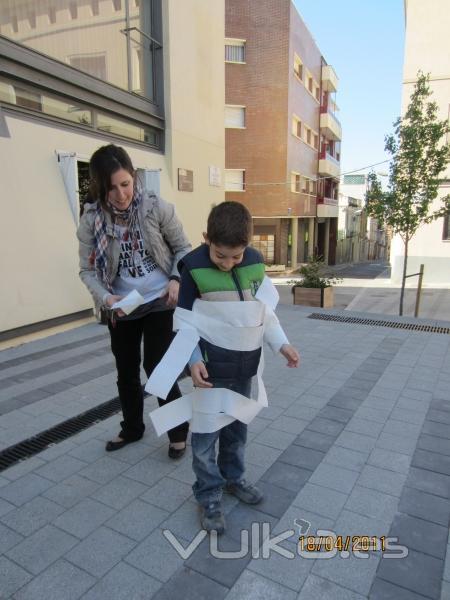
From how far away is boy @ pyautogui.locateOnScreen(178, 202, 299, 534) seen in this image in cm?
196

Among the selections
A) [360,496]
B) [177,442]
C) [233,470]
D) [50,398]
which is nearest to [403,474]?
[360,496]

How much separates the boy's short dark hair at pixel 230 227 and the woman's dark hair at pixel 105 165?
747mm

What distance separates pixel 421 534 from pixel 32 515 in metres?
1.98

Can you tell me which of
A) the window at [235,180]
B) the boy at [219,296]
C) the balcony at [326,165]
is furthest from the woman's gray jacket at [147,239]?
the balcony at [326,165]

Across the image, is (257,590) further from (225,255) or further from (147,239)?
(147,239)

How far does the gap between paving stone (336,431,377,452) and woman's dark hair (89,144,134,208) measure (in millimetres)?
2249

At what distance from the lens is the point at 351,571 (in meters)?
1.98

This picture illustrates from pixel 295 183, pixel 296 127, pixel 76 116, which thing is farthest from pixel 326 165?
pixel 76 116

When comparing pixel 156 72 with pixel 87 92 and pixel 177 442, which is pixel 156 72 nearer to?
pixel 87 92

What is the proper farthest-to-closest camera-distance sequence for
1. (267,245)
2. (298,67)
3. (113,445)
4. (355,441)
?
(267,245) → (298,67) → (355,441) → (113,445)

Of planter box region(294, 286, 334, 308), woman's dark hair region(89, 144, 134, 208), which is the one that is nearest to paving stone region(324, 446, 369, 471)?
woman's dark hair region(89, 144, 134, 208)

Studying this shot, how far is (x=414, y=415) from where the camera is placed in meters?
3.57

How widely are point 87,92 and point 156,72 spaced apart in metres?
2.12

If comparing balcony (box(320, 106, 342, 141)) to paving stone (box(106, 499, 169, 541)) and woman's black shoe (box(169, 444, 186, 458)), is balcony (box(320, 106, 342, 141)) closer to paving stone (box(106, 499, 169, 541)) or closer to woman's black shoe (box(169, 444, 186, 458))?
woman's black shoe (box(169, 444, 186, 458))
